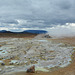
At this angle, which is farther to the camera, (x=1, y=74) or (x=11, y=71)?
(x=11, y=71)

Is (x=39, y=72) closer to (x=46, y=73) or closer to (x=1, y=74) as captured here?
(x=46, y=73)

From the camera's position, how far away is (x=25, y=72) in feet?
20.2

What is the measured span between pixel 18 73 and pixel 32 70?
34.2 inches

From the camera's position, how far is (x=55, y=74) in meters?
6.08

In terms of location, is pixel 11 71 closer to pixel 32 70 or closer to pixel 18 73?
pixel 18 73

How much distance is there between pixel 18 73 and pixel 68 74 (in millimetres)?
2999

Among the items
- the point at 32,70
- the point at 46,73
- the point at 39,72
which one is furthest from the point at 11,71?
the point at 46,73

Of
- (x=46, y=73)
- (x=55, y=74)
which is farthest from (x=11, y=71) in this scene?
(x=55, y=74)

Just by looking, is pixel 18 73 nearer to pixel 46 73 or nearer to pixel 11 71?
pixel 11 71

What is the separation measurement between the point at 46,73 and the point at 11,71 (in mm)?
2205

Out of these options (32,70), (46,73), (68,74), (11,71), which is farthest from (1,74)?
(68,74)

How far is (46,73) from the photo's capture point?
6.16 m

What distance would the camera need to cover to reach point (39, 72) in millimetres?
6203

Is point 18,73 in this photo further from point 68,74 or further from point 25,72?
point 68,74
